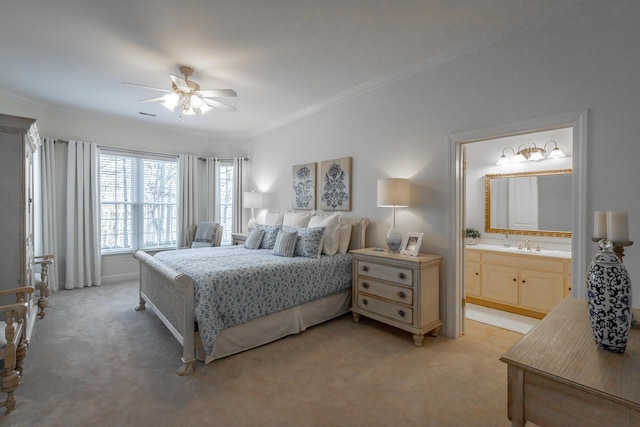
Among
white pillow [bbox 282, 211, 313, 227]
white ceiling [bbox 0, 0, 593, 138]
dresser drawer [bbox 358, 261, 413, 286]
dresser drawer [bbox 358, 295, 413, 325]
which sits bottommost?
dresser drawer [bbox 358, 295, 413, 325]

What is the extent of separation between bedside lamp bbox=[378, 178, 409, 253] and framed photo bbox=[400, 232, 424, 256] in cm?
6

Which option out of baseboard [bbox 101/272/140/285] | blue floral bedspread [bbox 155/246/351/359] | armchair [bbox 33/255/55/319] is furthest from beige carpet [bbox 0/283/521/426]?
baseboard [bbox 101/272/140/285]

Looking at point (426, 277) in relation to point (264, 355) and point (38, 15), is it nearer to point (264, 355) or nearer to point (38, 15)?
point (264, 355)

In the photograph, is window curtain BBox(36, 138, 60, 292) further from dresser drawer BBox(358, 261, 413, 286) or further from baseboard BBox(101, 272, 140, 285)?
dresser drawer BBox(358, 261, 413, 286)

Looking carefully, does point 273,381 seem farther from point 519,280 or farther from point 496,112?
point 519,280

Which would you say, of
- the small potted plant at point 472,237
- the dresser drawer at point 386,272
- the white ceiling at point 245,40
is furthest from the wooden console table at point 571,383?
the small potted plant at point 472,237

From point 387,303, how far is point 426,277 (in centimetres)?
48

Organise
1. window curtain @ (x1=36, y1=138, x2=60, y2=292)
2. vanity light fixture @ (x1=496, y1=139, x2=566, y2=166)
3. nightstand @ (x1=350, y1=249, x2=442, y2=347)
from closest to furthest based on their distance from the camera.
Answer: nightstand @ (x1=350, y1=249, x2=442, y2=347) → vanity light fixture @ (x1=496, y1=139, x2=566, y2=166) → window curtain @ (x1=36, y1=138, x2=60, y2=292)

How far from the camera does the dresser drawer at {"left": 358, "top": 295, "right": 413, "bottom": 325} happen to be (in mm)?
2824

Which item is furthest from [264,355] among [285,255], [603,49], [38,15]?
[603,49]

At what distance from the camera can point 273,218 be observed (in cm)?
488

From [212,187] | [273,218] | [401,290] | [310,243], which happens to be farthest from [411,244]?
[212,187]

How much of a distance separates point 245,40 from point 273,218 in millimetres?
2750

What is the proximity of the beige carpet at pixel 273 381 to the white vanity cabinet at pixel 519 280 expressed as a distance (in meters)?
0.70
